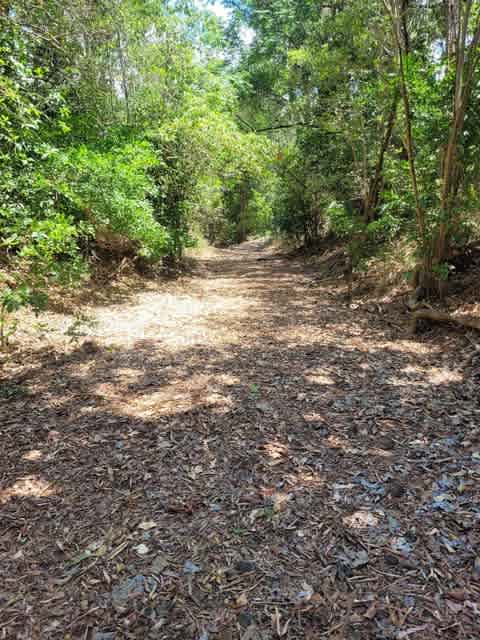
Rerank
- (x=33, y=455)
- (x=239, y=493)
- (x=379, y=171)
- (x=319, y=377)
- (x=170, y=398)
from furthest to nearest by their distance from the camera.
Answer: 1. (x=379, y=171)
2. (x=319, y=377)
3. (x=170, y=398)
4. (x=33, y=455)
5. (x=239, y=493)

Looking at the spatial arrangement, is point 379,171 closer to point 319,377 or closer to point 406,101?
point 406,101

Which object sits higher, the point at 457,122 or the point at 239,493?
the point at 457,122

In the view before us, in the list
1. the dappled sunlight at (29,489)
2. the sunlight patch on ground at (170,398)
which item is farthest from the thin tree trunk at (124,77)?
the dappled sunlight at (29,489)

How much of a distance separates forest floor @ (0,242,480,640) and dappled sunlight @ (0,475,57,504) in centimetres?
2

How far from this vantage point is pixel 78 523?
197 cm

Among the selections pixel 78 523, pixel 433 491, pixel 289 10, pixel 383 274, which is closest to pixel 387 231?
pixel 383 274

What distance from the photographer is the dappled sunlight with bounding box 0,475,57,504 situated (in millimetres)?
2158

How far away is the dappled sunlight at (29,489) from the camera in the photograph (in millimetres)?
2158

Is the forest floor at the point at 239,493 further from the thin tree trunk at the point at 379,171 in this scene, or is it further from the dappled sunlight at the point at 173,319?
the thin tree trunk at the point at 379,171

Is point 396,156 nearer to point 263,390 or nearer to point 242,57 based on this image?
point 263,390

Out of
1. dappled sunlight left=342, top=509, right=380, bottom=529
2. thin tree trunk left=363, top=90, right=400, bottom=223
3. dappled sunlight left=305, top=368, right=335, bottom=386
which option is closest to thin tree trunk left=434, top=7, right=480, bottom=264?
thin tree trunk left=363, top=90, right=400, bottom=223

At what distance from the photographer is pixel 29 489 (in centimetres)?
221

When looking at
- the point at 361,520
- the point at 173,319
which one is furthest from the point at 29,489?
the point at 173,319

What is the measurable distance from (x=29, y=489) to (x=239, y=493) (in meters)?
1.28
